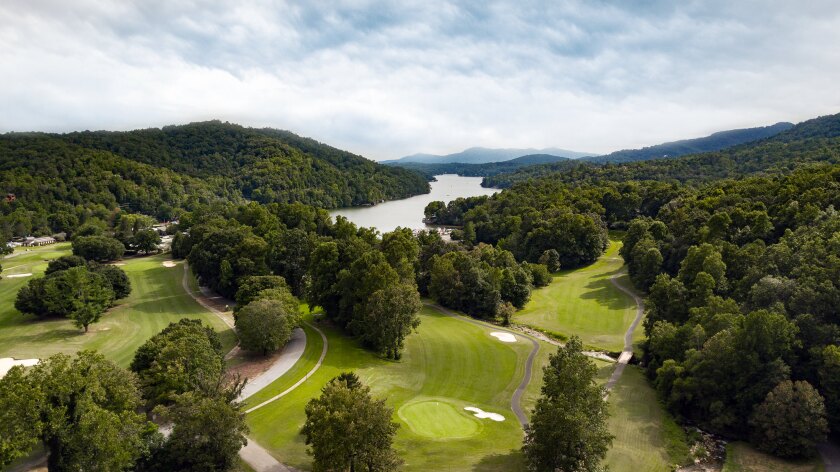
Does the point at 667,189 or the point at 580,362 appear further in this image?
the point at 667,189

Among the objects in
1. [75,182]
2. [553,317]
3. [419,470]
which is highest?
[75,182]

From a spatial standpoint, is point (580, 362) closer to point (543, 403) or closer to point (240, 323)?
point (543, 403)

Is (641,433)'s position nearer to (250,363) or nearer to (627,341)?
(627,341)

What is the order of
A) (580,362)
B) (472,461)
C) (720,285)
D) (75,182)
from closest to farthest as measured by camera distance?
1. (580,362)
2. (472,461)
3. (720,285)
4. (75,182)

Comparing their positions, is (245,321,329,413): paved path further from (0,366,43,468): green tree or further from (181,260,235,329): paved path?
(0,366,43,468): green tree

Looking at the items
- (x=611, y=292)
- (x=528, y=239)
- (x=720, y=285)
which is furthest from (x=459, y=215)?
(x=720, y=285)

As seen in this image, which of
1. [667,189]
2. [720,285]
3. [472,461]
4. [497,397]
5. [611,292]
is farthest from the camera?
[667,189]

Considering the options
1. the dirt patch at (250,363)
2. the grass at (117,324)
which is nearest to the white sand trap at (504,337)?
the dirt patch at (250,363)
